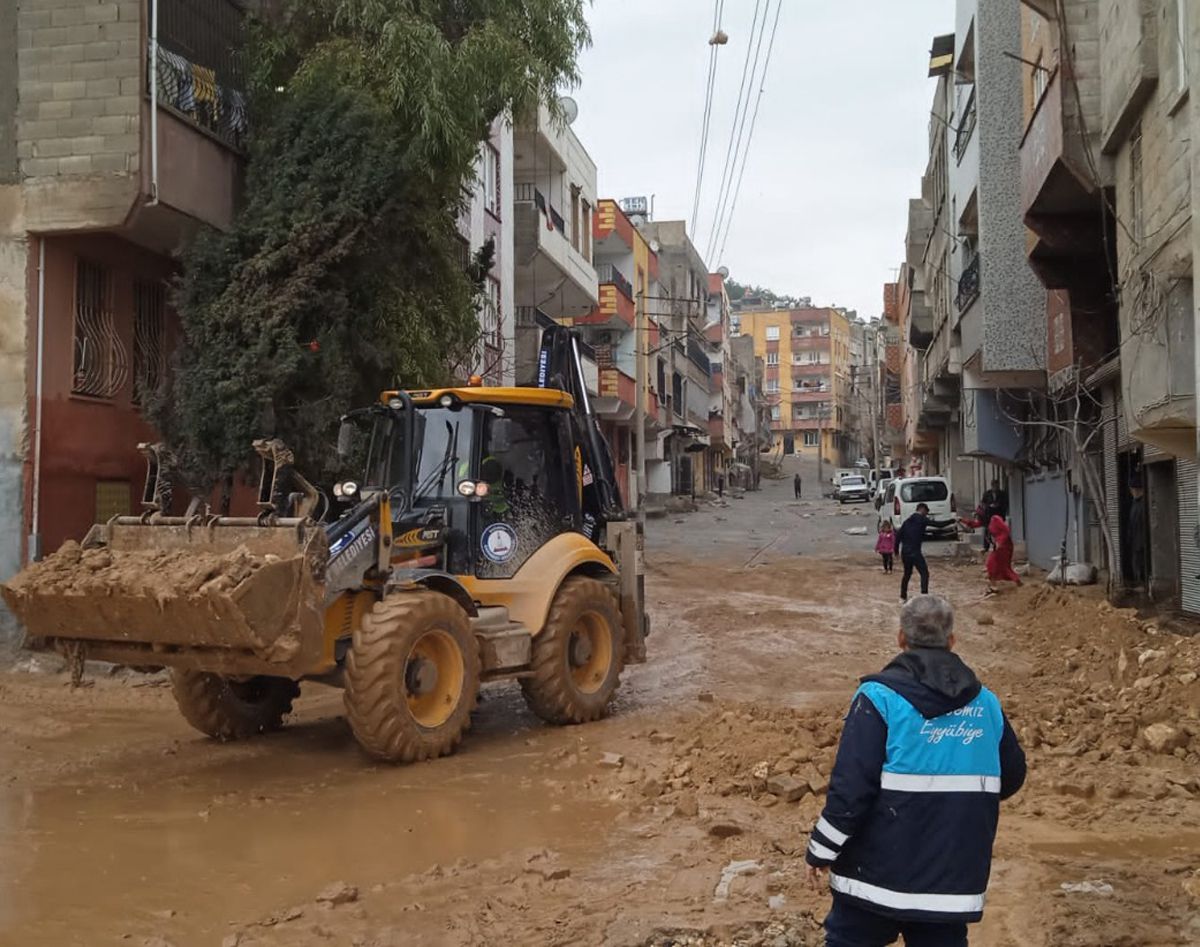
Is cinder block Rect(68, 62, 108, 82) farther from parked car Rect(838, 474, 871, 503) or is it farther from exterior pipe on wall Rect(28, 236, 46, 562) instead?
parked car Rect(838, 474, 871, 503)

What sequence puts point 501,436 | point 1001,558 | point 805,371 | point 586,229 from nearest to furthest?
point 501,436
point 1001,558
point 586,229
point 805,371

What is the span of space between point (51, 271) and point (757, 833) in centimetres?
1057

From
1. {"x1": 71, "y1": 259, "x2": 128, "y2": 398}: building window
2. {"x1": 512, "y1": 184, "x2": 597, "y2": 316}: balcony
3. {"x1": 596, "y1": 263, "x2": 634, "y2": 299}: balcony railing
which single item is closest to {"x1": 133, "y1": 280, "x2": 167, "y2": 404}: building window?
{"x1": 71, "y1": 259, "x2": 128, "y2": 398}: building window

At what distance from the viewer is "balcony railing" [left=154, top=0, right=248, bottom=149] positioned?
14.0 m

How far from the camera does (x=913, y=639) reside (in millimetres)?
3740

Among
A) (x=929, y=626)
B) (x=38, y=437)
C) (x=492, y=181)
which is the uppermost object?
(x=492, y=181)

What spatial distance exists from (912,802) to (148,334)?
1373 centimetres

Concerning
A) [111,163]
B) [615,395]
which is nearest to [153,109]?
[111,163]

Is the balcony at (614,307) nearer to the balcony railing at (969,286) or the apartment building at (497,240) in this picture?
the apartment building at (497,240)

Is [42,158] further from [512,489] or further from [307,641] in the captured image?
[307,641]

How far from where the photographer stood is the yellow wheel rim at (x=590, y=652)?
10172 millimetres

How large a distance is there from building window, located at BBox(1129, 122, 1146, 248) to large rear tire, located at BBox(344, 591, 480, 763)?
8.59m

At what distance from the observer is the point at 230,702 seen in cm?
934

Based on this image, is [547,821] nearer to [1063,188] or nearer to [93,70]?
[93,70]
